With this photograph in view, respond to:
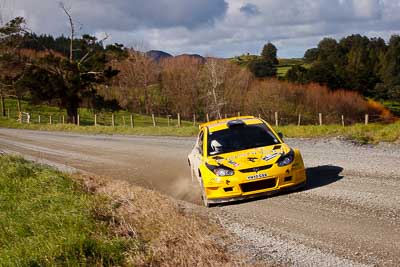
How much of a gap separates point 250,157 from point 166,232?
108 inches

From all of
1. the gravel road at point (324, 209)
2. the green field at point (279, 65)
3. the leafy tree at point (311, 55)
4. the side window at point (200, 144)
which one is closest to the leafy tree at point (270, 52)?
the green field at point (279, 65)

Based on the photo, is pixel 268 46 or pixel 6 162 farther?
pixel 268 46

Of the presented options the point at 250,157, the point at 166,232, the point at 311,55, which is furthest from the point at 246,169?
the point at 311,55

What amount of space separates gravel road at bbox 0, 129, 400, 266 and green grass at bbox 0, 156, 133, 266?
180 cm

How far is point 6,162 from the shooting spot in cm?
1595

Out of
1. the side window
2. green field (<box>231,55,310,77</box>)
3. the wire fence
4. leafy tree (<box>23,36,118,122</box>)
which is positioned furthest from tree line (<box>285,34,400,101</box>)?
the side window

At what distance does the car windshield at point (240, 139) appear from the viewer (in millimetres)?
9984

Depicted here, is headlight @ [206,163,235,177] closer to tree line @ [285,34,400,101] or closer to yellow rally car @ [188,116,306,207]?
yellow rally car @ [188,116,306,207]

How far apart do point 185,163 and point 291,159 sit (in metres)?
6.45

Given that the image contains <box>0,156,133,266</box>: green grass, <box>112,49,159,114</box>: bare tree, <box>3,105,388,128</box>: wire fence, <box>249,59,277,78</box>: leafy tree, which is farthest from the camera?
<box>249,59,277,78</box>: leafy tree

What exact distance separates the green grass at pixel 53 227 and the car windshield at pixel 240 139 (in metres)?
2.55

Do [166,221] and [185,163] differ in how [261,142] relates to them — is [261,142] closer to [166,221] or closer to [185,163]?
[166,221]

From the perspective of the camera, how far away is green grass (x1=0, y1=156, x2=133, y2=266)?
6410 millimetres

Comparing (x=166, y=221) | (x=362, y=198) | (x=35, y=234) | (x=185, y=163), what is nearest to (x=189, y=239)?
(x=166, y=221)
